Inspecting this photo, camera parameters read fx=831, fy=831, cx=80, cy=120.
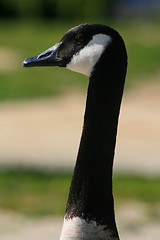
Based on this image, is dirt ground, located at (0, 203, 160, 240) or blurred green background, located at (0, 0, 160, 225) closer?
dirt ground, located at (0, 203, 160, 240)

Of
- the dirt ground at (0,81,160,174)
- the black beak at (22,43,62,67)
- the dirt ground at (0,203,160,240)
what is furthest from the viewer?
the dirt ground at (0,81,160,174)

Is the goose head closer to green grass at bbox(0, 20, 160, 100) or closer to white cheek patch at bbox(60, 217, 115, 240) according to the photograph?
white cheek patch at bbox(60, 217, 115, 240)

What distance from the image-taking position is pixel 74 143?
395 inches

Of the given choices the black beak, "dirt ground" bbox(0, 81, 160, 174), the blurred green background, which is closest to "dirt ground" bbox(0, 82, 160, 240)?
"dirt ground" bbox(0, 81, 160, 174)

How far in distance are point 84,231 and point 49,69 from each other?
12286 mm

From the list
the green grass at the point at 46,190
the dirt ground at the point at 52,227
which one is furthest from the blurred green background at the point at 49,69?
the dirt ground at the point at 52,227

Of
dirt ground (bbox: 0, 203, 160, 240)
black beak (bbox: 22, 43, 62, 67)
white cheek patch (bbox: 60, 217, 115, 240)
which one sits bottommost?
white cheek patch (bbox: 60, 217, 115, 240)

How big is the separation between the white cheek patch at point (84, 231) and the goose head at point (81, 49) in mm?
681

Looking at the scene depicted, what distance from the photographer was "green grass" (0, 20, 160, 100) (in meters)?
14.0

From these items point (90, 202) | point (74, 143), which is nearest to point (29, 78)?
point (74, 143)

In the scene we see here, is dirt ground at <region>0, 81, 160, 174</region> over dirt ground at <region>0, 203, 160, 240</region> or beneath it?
over

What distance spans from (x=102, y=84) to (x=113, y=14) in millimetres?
25643

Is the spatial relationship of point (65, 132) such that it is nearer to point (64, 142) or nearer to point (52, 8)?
point (64, 142)

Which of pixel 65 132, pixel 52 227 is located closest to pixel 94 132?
pixel 52 227
